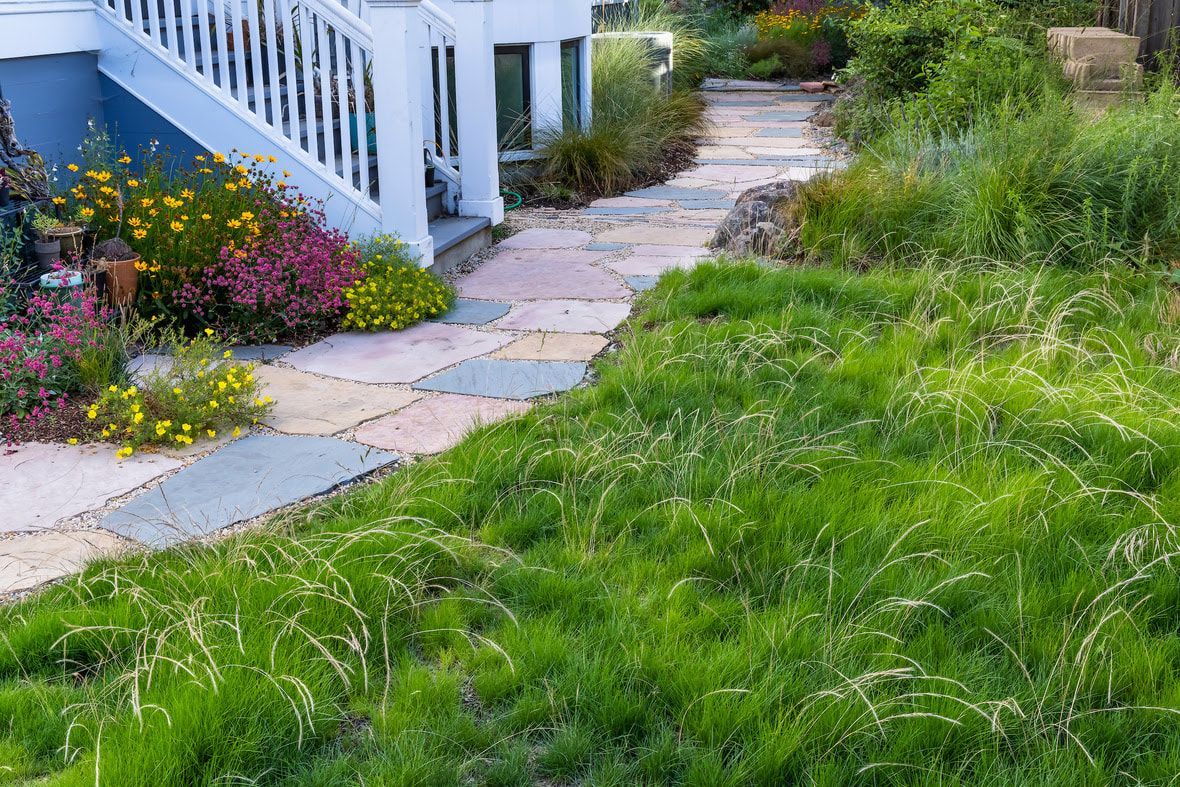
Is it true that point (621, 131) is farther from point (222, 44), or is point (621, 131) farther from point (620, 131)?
point (222, 44)

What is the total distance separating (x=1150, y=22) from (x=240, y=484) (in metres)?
7.65

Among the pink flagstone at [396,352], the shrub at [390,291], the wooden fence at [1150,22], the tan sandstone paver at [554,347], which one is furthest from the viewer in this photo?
the wooden fence at [1150,22]

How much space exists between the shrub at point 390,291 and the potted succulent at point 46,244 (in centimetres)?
117

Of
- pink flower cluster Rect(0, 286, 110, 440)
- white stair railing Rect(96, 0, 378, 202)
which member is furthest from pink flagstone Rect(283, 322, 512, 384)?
white stair railing Rect(96, 0, 378, 202)

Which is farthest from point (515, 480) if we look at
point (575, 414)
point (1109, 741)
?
point (1109, 741)

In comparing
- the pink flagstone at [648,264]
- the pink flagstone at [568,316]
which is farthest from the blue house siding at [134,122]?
the pink flagstone at [648,264]

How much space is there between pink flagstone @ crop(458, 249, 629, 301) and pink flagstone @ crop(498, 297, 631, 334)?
0.53 ft

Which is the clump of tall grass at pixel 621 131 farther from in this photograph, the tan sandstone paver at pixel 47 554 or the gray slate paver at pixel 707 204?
the tan sandstone paver at pixel 47 554

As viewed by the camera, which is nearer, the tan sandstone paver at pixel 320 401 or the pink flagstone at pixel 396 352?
the tan sandstone paver at pixel 320 401

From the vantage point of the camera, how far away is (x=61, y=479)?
337cm

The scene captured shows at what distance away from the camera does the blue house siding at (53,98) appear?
540 centimetres

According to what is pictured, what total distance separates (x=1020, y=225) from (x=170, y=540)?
3.99 m

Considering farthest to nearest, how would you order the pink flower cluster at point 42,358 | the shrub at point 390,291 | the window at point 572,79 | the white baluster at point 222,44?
1. the window at point 572,79
2. the white baluster at point 222,44
3. the shrub at point 390,291
4. the pink flower cluster at point 42,358

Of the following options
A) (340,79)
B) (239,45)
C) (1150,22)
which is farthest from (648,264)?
(1150,22)
